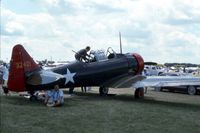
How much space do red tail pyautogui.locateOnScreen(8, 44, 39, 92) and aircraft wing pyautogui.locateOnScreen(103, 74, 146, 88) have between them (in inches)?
174

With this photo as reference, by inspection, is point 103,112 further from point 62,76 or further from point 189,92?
point 189,92

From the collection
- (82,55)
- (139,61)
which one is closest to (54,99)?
(82,55)

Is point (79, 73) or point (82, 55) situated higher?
point (82, 55)

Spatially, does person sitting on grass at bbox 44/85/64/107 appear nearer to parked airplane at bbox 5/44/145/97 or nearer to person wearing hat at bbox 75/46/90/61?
parked airplane at bbox 5/44/145/97

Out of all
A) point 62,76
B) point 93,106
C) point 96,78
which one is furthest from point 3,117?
point 96,78

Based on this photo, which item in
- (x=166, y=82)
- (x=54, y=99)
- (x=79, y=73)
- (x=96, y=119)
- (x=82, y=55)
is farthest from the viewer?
(x=82, y=55)

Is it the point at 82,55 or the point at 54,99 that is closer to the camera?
the point at 54,99

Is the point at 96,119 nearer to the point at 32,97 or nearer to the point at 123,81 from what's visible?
the point at 32,97

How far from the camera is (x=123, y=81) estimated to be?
17.3 meters

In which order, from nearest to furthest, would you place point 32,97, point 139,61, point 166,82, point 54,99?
point 54,99
point 32,97
point 166,82
point 139,61

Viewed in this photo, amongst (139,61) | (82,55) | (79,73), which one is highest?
(82,55)

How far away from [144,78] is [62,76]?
3.85 meters

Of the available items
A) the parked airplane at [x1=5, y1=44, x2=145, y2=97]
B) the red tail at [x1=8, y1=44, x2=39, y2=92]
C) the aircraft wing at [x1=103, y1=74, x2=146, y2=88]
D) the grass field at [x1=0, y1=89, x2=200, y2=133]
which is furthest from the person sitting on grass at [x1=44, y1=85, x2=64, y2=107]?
the aircraft wing at [x1=103, y1=74, x2=146, y2=88]

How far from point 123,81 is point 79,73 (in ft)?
7.78
